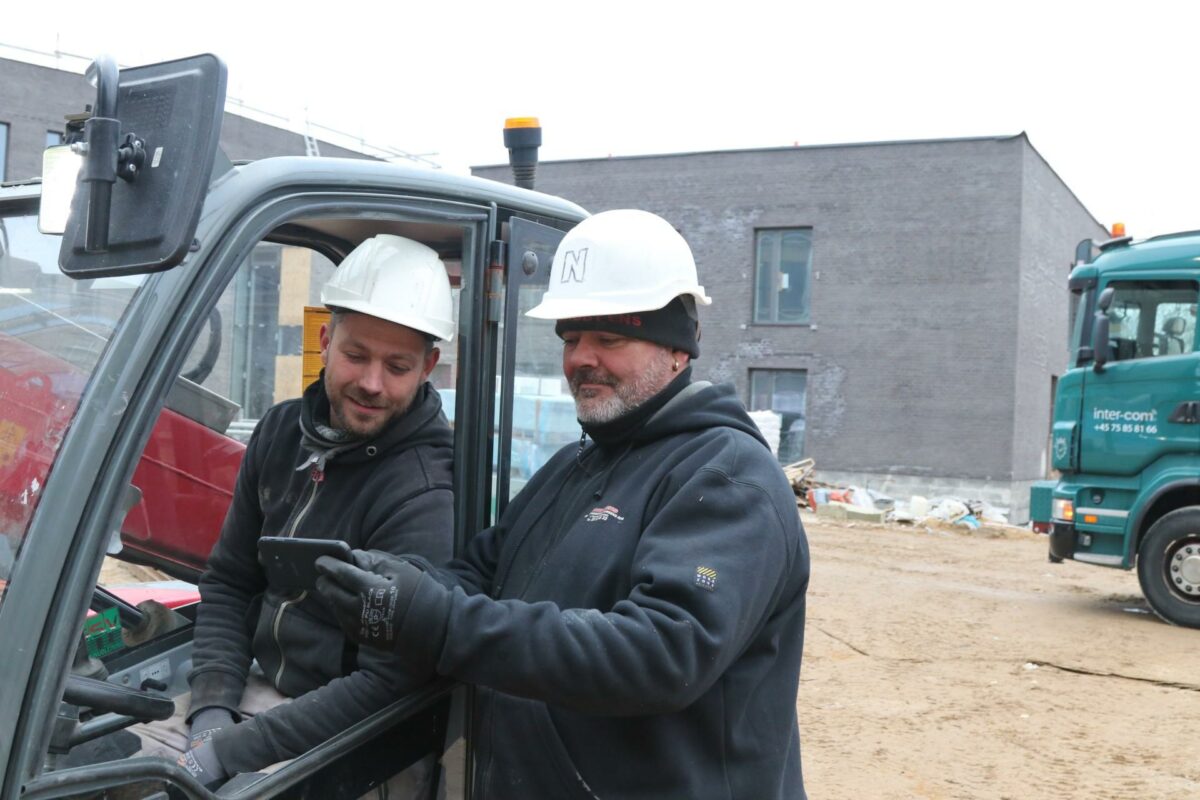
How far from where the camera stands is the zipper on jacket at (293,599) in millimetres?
2512

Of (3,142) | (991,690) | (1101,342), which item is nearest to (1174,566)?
(1101,342)

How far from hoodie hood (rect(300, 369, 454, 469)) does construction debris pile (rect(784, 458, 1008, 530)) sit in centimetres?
1954

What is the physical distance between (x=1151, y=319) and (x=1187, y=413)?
3.35ft

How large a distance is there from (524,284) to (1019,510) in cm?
2440

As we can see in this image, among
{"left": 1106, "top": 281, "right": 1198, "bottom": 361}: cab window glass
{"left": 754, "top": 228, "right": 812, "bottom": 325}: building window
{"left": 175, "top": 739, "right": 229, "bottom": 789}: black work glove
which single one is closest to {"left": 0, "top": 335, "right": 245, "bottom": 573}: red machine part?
{"left": 175, "top": 739, "right": 229, "bottom": 789}: black work glove

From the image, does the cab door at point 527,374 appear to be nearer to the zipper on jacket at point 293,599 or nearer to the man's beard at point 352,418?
the man's beard at point 352,418

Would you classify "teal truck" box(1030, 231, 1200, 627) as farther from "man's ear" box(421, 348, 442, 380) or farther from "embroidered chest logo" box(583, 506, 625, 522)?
"embroidered chest logo" box(583, 506, 625, 522)

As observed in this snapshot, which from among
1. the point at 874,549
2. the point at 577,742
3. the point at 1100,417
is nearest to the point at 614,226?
the point at 577,742

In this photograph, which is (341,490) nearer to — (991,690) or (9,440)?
(9,440)

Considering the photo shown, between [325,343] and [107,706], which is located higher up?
[325,343]

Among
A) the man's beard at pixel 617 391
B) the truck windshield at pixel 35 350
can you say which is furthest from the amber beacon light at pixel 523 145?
the truck windshield at pixel 35 350

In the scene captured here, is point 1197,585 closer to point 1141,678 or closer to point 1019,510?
point 1141,678

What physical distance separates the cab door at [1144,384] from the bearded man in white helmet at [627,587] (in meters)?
9.51

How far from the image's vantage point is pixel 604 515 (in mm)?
2191
